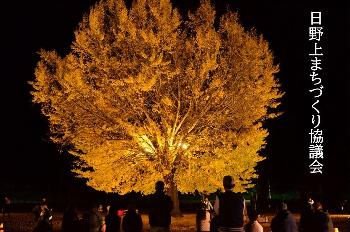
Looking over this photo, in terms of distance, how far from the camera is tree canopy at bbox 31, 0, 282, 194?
27250mm

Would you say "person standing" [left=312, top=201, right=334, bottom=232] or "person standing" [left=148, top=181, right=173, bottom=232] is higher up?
"person standing" [left=148, top=181, right=173, bottom=232]

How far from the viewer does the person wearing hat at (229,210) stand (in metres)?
7.94

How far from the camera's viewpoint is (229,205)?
797cm

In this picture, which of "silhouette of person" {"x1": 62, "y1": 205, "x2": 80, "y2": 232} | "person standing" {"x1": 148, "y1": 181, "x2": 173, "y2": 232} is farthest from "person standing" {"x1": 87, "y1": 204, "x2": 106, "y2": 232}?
"person standing" {"x1": 148, "y1": 181, "x2": 173, "y2": 232}

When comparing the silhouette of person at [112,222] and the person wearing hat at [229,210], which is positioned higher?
the person wearing hat at [229,210]

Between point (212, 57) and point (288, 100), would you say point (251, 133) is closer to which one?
point (212, 57)

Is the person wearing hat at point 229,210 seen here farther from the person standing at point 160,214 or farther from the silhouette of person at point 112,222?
the silhouette of person at point 112,222

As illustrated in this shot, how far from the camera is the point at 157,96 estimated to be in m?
28.3

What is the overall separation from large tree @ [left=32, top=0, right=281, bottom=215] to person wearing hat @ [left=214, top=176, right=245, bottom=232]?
61.4ft

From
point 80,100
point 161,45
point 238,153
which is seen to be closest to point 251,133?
point 238,153

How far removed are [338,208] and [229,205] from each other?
2952 cm

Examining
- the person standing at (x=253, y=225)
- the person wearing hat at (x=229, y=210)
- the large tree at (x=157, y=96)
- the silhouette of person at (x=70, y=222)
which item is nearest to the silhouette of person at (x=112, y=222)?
the silhouette of person at (x=70, y=222)

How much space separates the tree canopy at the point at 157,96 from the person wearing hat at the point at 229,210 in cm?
1870

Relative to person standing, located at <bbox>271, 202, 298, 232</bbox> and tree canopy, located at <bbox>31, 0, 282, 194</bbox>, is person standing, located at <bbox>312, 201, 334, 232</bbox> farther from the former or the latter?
tree canopy, located at <bbox>31, 0, 282, 194</bbox>
